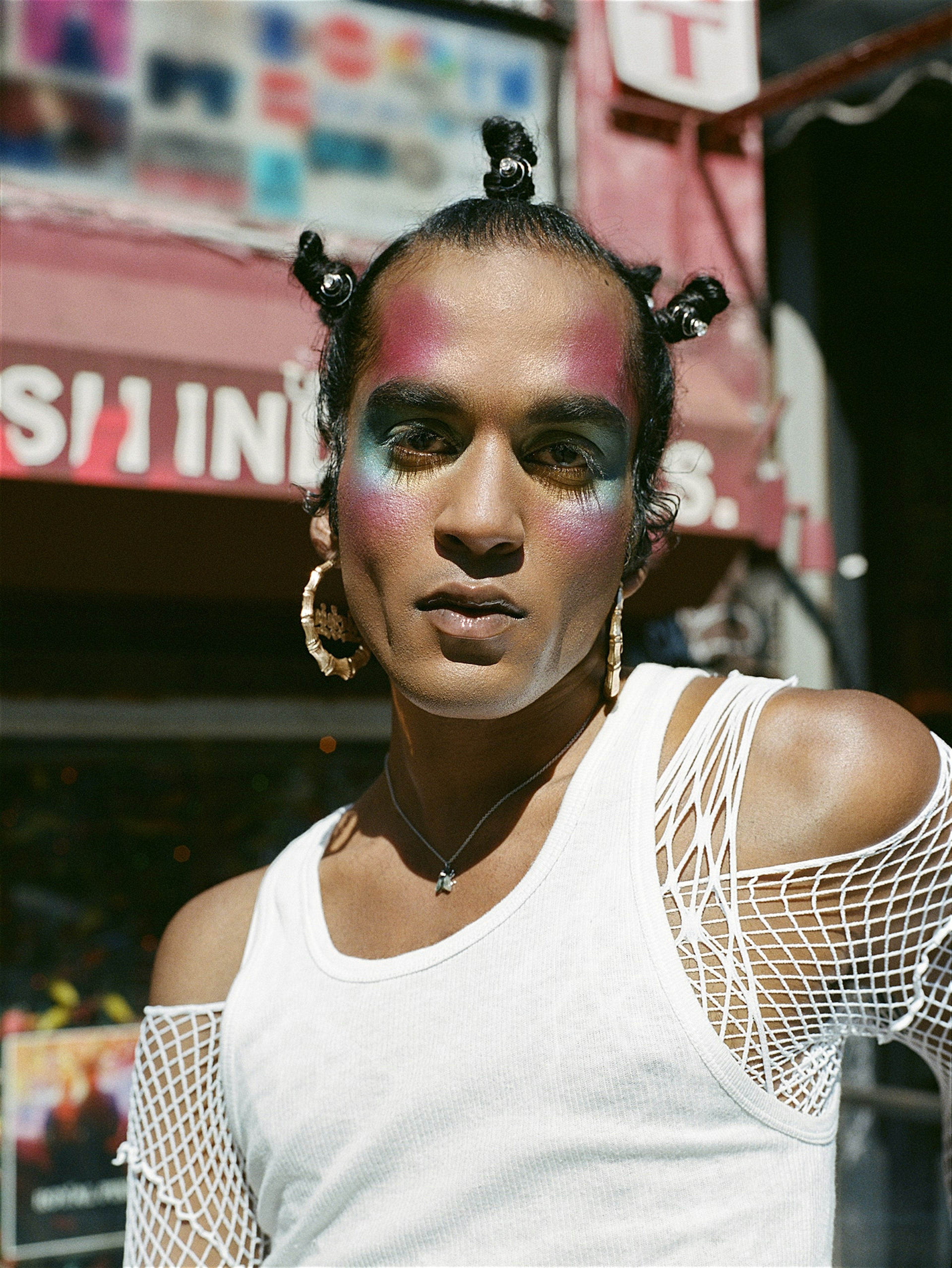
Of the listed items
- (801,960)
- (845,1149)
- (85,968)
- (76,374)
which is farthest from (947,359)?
(801,960)

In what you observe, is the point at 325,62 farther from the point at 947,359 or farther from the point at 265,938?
the point at 265,938

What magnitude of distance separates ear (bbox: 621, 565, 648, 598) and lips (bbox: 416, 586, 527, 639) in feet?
0.77

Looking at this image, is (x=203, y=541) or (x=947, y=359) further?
(x=947, y=359)

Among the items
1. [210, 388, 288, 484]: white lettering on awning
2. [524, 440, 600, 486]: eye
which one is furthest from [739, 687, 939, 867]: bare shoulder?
[210, 388, 288, 484]: white lettering on awning

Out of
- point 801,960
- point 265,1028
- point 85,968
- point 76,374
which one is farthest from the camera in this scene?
point 85,968

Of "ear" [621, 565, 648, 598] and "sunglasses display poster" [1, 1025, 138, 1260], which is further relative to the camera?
"sunglasses display poster" [1, 1025, 138, 1260]

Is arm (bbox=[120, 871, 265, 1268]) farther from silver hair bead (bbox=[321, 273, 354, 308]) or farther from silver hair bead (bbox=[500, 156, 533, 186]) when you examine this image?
silver hair bead (bbox=[500, 156, 533, 186])

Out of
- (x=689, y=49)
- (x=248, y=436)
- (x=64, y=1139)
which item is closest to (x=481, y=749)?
(x=248, y=436)

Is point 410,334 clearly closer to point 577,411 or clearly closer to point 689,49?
point 577,411

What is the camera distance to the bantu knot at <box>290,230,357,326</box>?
62.0 inches

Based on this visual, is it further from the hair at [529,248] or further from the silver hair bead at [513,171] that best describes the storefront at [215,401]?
the silver hair bead at [513,171]

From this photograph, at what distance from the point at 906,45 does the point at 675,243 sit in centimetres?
107

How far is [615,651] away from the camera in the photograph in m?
1.46

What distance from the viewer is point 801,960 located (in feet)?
4.08
